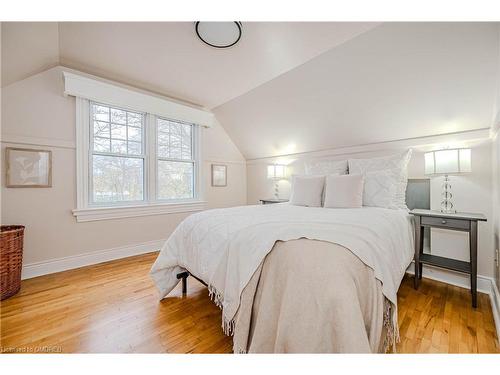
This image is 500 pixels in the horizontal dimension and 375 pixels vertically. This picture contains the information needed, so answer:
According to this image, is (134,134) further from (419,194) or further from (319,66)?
(419,194)

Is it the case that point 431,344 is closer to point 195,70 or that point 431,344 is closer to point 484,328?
point 484,328

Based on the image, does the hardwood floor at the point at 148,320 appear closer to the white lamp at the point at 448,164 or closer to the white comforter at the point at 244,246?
the white comforter at the point at 244,246

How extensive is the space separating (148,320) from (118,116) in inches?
102

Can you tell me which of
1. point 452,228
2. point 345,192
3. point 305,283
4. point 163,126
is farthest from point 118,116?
point 452,228

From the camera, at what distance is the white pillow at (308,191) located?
7.72ft

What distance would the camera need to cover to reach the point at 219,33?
6.42ft

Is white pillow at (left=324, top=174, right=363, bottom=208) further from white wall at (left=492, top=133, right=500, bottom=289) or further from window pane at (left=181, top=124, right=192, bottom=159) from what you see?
window pane at (left=181, top=124, right=192, bottom=159)

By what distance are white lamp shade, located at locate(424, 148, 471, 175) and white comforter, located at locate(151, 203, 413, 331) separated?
64 centimetres

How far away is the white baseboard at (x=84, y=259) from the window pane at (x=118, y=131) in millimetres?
1511

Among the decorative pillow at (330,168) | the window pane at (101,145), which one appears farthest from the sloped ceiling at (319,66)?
the window pane at (101,145)

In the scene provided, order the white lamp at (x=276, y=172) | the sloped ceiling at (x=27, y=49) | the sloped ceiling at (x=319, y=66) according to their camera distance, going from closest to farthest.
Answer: the sloped ceiling at (x=27, y=49) → the sloped ceiling at (x=319, y=66) → the white lamp at (x=276, y=172)

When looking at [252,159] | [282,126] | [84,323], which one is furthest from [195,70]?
[84,323]

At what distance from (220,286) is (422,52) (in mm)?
2442

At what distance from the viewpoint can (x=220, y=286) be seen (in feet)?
4.13
